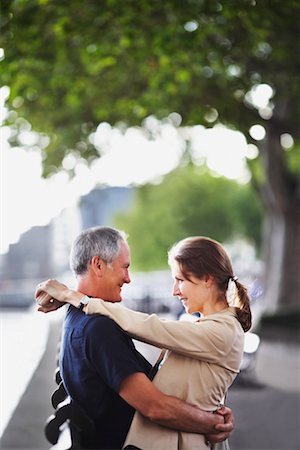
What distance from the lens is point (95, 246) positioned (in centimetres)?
349

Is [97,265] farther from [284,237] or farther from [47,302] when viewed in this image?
[284,237]

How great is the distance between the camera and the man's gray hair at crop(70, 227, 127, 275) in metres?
3.49

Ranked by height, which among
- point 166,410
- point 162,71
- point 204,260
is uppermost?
point 162,71

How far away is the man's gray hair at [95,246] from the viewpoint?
349 cm

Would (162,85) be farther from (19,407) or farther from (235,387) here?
(19,407)

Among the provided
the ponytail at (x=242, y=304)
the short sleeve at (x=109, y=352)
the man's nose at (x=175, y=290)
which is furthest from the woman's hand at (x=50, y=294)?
the ponytail at (x=242, y=304)

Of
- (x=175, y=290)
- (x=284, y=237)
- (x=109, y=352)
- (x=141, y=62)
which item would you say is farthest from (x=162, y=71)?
(x=109, y=352)

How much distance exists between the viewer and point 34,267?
294 ft

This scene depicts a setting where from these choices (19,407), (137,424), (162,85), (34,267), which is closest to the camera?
(137,424)

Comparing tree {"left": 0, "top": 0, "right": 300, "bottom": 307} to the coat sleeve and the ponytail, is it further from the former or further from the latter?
the coat sleeve

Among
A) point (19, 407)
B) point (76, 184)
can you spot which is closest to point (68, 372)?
point (19, 407)

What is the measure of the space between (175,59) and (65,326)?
31.8 feet

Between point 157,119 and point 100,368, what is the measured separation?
16.3 metres

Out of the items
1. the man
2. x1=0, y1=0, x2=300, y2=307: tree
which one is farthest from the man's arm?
x1=0, y1=0, x2=300, y2=307: tree
